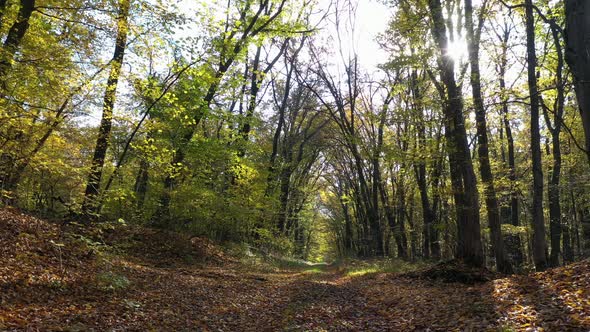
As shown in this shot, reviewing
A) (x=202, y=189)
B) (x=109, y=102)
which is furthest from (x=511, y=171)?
(x=109, y=102)

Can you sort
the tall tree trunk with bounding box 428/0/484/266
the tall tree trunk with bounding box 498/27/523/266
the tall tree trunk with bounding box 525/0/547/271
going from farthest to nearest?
the tall tree trunk with bounding box 498/27/523/266, the tall tree trunk with bounding box 525/0/547/271, the tall tree trunk with bounding box 428/0/484/266

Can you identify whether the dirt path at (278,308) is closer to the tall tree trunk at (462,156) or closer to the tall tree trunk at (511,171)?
the tall tree trunk at (462,156)

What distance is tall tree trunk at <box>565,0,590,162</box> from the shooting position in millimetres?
5961

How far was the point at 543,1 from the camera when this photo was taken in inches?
563

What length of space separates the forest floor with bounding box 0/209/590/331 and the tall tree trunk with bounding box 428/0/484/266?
4.17 ft

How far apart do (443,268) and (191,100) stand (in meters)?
10.5

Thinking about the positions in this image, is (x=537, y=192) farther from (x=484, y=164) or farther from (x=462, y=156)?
(x=462, y=156)

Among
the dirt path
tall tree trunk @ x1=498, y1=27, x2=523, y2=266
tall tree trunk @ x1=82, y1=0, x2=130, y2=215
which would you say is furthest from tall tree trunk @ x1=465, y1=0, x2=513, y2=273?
tall tree trunk @ x1=82, y1=0, x2=130, y2=215

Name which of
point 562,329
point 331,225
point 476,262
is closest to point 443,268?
point 476,262

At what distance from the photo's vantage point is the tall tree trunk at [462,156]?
37.0 feet

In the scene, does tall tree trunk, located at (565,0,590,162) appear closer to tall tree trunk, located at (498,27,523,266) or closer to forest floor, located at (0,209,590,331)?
forest floor, located at (0,209,590,331)

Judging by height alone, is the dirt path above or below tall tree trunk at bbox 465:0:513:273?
below

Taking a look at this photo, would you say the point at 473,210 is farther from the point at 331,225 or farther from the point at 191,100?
the point at 331,225

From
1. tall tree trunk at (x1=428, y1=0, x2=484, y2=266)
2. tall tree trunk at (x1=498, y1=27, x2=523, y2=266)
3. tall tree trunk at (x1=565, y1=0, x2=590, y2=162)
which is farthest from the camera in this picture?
tall tree trunk at (x1=498, y1=27, x2=523, y2=266)
